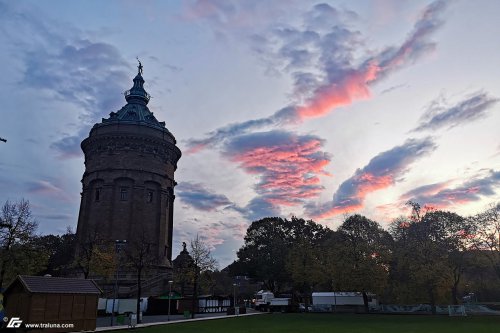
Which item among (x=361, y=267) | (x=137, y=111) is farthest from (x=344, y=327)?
(x=137, y=111)

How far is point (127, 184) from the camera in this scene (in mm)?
77500

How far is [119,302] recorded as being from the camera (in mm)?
50031

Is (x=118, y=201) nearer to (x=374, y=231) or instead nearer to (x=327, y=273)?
(x=327, y=273)

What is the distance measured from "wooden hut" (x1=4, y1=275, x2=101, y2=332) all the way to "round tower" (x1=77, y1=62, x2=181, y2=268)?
4336 cm

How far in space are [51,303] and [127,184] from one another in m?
51.5

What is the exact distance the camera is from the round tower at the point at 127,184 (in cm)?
7531

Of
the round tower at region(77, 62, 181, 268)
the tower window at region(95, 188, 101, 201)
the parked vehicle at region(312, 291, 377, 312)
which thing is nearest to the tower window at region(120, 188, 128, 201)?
the round tower at region(77, 62, 181, 268)

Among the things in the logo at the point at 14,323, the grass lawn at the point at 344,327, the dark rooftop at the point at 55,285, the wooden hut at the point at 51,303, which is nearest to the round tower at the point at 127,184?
the grass lawn at the point at 344,327

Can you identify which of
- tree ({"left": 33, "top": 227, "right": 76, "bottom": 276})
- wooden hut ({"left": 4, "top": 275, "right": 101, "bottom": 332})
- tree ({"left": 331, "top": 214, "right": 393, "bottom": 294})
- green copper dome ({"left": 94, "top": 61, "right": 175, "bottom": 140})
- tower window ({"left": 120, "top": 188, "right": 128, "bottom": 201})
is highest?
green copper dome ({"left": 94, "top": 61, "right": 175, "bottom": 140})

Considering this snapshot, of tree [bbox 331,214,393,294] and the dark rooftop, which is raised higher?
tree [bbox 331,214,393,294]

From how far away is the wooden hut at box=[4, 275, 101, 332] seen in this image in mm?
26281

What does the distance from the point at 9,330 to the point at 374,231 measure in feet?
230

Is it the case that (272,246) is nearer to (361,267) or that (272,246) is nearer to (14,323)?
(361,267)

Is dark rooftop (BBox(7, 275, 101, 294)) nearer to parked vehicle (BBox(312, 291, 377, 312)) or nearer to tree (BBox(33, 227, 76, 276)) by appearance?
parked vehicle (BBox(312, 291, 377, 312))
